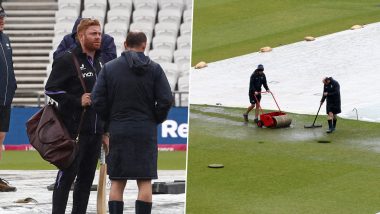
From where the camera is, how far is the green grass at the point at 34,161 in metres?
12.3

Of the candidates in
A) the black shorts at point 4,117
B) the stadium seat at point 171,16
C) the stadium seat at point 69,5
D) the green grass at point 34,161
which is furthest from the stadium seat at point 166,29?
the black shorts at point 4,117

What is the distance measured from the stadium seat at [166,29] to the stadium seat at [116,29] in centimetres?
60

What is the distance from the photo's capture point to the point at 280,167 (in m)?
10.4

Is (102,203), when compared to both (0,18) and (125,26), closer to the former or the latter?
(0,18)

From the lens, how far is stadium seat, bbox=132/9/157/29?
21.1m

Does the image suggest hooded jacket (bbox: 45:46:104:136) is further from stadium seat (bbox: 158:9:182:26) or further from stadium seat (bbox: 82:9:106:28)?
stadium seat (bbox: 82:9:106:28)

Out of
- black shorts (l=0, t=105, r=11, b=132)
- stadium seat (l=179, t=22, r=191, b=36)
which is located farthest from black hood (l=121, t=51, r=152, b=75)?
stadium seat (l=179, t=22, r=191, b=36)

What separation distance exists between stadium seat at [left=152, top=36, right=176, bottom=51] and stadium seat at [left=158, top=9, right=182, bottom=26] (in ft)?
2.00

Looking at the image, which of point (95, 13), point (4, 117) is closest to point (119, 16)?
point (95, 13)

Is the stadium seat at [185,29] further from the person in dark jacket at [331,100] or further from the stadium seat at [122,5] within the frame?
the person in dark jacket at [331,100]

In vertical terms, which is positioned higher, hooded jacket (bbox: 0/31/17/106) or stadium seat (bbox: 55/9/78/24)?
stadium seat (bbox: 55/9/78/24)

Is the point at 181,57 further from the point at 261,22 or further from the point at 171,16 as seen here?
the point at 261,22

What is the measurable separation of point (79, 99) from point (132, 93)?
22.9 inches

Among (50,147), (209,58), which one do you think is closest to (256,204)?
(50,147)
